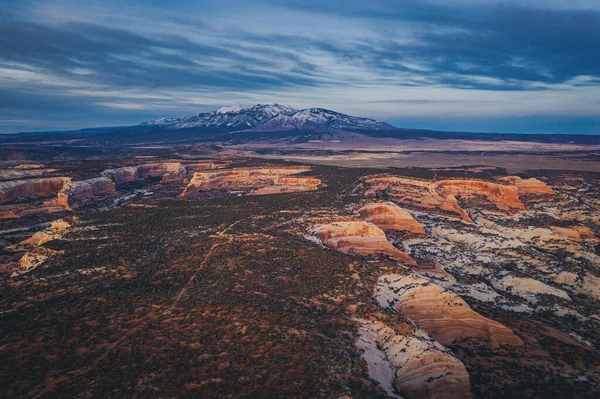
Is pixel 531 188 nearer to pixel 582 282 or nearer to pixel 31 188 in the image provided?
pixel 582 282

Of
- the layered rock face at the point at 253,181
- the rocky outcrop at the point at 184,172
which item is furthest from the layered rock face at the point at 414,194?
the rocky outcrop at the point at 184,172

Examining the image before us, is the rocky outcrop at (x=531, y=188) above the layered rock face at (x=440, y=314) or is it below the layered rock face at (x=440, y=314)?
above

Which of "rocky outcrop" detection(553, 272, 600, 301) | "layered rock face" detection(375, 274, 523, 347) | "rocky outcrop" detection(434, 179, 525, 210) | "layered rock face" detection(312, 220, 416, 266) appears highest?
"rocky outcrop" detection(434, 179, 525, 210)

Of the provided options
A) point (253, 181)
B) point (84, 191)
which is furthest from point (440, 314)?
point (84, 191)

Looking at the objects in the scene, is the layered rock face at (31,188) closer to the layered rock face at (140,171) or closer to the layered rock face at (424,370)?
the layered rock face at (140,171)

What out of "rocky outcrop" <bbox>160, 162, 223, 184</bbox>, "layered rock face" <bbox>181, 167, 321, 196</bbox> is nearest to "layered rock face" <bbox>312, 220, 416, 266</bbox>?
"layered rock face" <bbox>181, 167, 321, 196</bbox>

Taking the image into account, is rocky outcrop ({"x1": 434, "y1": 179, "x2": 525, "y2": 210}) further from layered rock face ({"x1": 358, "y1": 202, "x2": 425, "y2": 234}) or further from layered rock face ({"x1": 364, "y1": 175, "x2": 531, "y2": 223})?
layered rock face ({"x1": 358, "y1": 202, "x2": 425, "y2": 234})

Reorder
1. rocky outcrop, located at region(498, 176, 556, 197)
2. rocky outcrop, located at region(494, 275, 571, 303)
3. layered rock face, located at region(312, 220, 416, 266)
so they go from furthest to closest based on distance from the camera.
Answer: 1. rocky outcrop, located at region(498, 176, 556, 197)
2. layered rock face, located at region(312, 220, 416, 266)
3. rocky outcrop, located at region(494, 275, 571, 303)

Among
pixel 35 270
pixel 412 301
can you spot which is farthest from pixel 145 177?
pixel 412 301
